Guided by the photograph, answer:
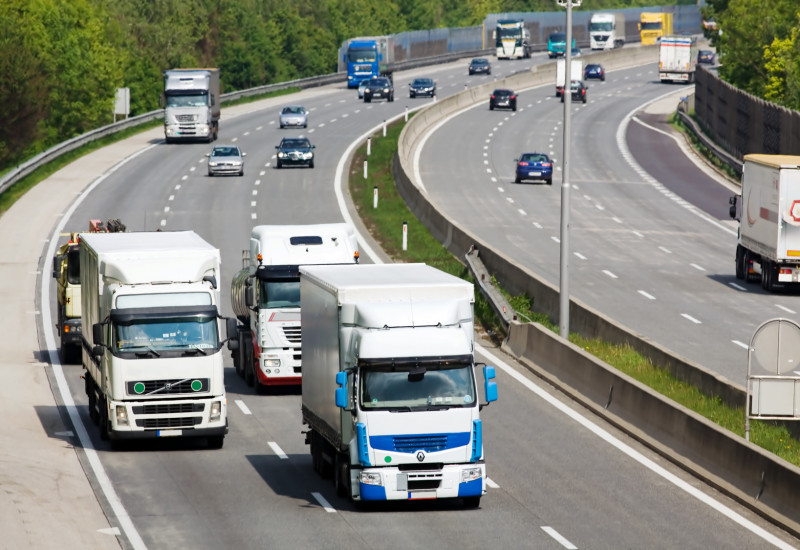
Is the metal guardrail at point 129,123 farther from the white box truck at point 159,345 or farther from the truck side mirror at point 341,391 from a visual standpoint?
the truck side mirror at point 341,391

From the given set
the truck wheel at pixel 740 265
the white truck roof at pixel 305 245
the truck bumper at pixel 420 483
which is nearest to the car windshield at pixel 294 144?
the truck wheel at pixel 740 265

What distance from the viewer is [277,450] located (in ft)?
85.6

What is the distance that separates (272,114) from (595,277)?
197ft

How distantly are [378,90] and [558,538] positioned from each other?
313 ft

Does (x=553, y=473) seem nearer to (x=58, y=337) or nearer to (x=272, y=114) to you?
(x=58, y=337)

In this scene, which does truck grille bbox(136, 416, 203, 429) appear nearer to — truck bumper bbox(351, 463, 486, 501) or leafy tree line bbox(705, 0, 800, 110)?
truck bumper bbox(351, 463, 486, 501)

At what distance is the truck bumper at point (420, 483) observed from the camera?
20719 mm

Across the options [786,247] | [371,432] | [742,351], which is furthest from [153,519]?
[786,247]

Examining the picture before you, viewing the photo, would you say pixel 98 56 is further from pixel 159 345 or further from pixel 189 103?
pixel 159 345

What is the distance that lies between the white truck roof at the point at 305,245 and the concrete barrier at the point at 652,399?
5005 millimetres

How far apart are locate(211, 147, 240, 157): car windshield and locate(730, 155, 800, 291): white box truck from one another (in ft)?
104

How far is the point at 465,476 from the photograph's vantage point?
68.4ft

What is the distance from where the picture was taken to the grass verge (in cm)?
2469

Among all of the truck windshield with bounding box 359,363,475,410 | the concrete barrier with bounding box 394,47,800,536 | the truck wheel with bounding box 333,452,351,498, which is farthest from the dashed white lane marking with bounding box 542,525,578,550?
the concrete barrier with bounding box 394,47,800,536
